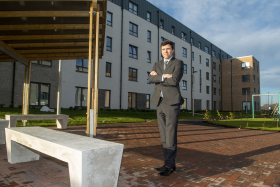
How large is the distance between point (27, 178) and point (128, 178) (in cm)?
144

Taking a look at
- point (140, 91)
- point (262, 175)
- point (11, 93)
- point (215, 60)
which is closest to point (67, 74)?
point (11, 93)

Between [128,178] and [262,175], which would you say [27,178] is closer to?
[128,178]

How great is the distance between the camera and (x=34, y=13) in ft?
16.4

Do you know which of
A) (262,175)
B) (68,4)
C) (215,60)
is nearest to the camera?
(262,175)

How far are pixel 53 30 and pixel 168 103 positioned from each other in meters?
4.90

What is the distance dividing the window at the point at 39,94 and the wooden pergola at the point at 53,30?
964cm

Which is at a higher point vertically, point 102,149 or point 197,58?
point 197,58

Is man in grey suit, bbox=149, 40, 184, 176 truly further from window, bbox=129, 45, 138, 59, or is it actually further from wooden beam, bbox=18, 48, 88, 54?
window, bbox=129, 45, 138, 59

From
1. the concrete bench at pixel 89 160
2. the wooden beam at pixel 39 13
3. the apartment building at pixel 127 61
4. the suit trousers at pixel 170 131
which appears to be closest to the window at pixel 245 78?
the apartment building at pixel 127 61

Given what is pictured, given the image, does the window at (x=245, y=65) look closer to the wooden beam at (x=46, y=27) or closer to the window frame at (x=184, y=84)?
the window frame at (x=184, y=84)

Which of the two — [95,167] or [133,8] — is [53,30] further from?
[133,8]

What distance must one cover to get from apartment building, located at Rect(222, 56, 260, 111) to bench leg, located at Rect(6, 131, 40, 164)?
4301cm

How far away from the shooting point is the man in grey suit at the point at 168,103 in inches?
117

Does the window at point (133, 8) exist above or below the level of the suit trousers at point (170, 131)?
above
